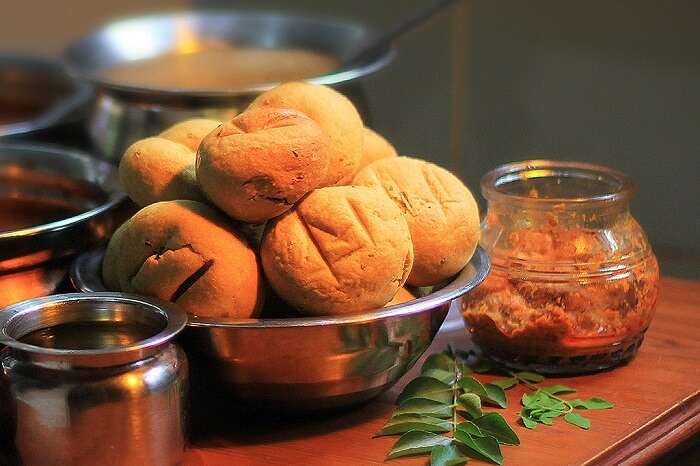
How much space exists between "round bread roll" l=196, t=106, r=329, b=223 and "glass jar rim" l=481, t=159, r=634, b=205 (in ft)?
0.62

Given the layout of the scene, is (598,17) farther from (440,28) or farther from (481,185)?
(481,185)

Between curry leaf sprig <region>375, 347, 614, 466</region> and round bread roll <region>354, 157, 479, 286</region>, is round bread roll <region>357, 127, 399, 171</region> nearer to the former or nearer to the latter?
round bread roll <region>354, 157, 479, 286</region>

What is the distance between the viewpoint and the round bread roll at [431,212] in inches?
28.1

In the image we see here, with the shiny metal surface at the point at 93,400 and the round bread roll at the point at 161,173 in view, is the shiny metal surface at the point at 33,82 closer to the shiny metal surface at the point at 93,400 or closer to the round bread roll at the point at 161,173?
the round bread roll at the point at 161,173

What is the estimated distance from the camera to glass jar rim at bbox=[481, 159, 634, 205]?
80 centimetres

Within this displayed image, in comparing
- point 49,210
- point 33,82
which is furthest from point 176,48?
point 49,210

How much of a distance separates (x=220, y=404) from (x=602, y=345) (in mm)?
259

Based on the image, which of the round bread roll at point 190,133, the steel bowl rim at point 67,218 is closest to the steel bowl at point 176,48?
the steel bowl rim at point 67,218

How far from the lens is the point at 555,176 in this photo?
2.86ft

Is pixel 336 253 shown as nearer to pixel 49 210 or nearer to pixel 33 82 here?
pixel 49 210

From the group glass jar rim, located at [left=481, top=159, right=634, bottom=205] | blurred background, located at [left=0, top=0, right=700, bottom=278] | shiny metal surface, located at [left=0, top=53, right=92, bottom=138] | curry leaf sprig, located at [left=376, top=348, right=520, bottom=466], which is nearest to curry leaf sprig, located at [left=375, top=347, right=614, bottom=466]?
curry leaf sprig, located at [left=376, top=348, right=520, bottom=466]

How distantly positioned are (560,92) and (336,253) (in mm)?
872

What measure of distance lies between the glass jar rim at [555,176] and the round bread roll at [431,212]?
83mm

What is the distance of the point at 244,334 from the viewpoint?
653 mm
